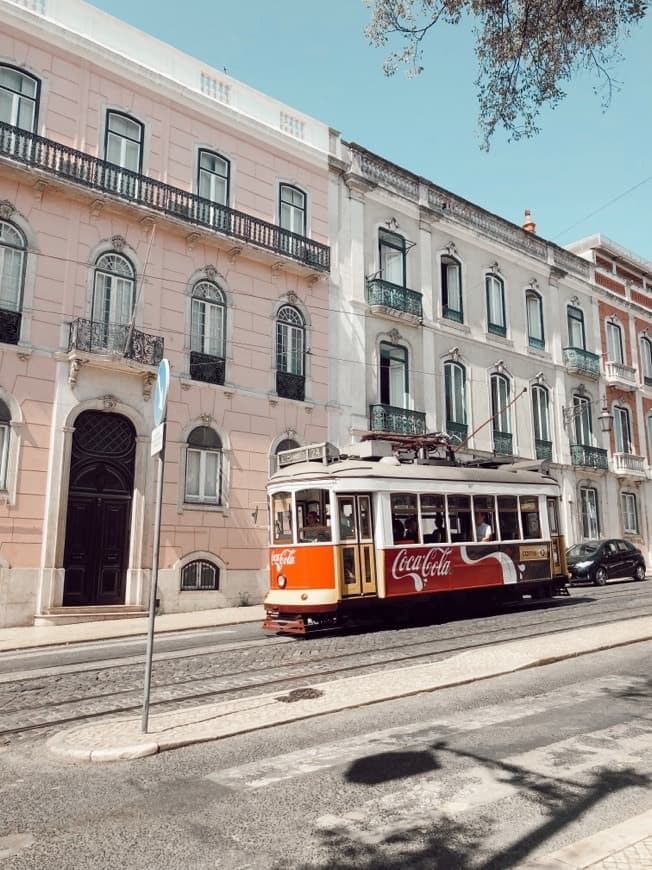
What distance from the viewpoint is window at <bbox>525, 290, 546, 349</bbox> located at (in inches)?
1143

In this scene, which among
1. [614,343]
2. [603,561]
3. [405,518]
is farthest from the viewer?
[614,343]

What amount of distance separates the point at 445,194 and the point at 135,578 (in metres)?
18.3

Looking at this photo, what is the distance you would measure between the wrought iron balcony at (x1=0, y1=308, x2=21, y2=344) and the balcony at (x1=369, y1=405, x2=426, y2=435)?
10.7 metres

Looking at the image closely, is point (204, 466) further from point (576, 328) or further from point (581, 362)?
point (576, 328)

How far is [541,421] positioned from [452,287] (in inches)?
273

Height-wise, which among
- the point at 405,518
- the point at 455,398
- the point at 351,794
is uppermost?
the point at 455,398

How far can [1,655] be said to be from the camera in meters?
11.1

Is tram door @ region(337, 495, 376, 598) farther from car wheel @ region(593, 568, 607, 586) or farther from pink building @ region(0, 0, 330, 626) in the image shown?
car wheel @ region(593, 568, 607, 586)

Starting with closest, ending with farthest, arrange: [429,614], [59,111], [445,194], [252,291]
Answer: [429,614] → [59,111] → [252,291] → [445,194]

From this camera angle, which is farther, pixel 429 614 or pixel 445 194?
pixel 445 194

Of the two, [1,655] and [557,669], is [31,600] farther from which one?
[557,669]

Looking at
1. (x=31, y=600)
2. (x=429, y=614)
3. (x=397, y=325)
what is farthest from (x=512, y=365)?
(x=31, y=600)

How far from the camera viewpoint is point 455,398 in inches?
990

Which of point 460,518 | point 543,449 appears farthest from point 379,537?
point 543,449
